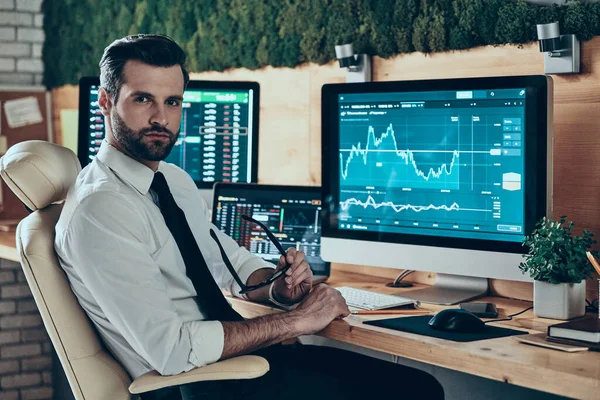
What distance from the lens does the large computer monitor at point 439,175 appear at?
82.9 inches

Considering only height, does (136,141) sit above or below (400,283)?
above

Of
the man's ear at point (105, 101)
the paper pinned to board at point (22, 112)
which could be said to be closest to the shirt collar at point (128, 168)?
the man's ear at point (105, 101)

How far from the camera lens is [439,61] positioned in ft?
8.43

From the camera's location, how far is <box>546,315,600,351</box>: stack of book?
1.72 metres

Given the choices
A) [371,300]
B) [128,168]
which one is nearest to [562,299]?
[371,300]

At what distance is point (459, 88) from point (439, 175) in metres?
0.24

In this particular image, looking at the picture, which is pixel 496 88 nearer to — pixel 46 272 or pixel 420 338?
pixel 420 338

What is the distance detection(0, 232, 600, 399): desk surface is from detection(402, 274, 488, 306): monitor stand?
3.2 inches

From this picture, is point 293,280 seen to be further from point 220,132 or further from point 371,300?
point 220,132

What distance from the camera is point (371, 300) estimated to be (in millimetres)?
2232

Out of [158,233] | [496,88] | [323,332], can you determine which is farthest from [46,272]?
[496,88]

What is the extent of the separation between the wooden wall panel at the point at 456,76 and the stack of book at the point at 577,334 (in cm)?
47

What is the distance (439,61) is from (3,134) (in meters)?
2.43

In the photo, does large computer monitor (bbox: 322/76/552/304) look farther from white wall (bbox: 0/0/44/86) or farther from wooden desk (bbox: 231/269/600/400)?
white wall (bbox: 0/0/44/86)
